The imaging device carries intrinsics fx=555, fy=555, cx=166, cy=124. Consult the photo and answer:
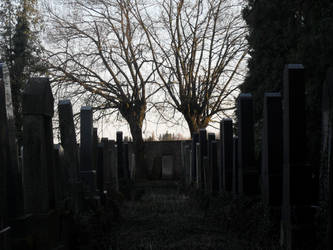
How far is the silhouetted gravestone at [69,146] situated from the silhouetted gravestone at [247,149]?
2143 millimetres

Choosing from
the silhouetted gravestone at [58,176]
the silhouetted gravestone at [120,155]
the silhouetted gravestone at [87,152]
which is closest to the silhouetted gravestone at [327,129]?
the silhouetted gravestone at [58,176]

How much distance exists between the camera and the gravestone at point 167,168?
87.9 ft

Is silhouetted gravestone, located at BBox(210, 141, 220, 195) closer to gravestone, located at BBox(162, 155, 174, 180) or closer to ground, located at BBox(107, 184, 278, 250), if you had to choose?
ground, located at BBox(107, 184, 278, 250)

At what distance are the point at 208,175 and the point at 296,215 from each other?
228 inches

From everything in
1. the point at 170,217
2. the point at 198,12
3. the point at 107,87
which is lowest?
the point at 170,217

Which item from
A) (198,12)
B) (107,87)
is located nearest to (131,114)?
(107,87)

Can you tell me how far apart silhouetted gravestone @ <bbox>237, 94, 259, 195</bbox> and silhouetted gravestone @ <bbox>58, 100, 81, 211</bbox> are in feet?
7.03

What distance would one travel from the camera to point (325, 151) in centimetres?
505

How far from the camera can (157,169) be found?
1085 inches

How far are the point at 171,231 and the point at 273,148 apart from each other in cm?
212

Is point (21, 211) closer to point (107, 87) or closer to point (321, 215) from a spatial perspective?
point (321, 215)

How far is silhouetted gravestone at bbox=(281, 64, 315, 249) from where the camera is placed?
5.31m

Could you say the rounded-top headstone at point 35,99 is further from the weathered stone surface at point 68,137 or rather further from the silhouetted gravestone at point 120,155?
the silhouetted gravestone at point 120,155

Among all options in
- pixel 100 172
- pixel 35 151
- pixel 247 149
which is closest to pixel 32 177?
pixel 35 151
